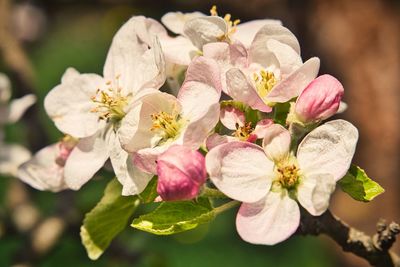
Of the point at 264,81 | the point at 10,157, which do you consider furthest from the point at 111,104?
the point at 10,157

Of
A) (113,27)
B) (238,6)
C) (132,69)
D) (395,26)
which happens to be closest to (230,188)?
(132,69)

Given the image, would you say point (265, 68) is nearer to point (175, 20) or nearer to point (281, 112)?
point (281, 112)

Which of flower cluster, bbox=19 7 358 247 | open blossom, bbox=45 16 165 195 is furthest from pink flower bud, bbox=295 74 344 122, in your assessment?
open blossom, bbox=45 16 165 195

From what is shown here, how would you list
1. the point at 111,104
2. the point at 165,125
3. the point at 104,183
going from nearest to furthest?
the point at 165,125, the point at 111,104, the point at 104,183

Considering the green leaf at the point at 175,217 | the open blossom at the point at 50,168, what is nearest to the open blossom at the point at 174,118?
the green leaf at the point at 175,217

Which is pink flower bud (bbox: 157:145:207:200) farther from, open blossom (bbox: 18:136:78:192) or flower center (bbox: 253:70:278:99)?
open blossom (bbox: 18:136:78:192)

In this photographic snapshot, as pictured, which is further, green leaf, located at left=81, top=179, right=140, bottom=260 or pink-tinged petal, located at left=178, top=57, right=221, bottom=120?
green leaf, located at left=81, top=179, right=140, bottom=260

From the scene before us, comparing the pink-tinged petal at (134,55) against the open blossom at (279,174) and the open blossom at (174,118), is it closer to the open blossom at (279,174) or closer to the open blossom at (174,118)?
the open blossom at (174,118)

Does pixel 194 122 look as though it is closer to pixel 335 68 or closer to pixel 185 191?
pixel 185 191
